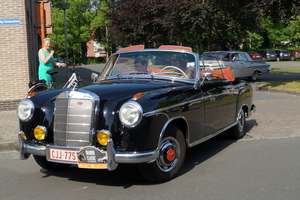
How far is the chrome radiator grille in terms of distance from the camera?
4535 mm

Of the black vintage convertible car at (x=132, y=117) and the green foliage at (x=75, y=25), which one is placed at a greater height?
the green foliage at (x=75, y=25)

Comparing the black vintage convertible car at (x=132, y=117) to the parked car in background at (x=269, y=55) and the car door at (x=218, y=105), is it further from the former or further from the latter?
the parked car in background at (x=269, y=55)

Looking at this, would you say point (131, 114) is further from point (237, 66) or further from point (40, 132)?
point (237, 66)

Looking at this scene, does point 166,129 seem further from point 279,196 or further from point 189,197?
point 279,196

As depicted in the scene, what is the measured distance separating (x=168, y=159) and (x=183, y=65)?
165 cm

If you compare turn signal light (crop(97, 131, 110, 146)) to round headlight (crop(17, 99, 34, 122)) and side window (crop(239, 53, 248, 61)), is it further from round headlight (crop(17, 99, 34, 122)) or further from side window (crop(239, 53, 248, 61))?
side window (crop(239, 53, 248, 61))

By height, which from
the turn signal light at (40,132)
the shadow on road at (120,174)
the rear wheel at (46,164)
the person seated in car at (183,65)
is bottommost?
the shadow on road at (120,174)

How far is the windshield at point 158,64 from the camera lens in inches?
229

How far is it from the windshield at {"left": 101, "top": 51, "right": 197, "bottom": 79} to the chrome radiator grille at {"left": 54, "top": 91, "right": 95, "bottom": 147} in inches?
57.0

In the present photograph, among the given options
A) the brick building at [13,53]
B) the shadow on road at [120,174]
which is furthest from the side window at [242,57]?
the shadow on road at [120,174]

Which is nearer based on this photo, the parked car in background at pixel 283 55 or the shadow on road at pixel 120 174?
the shadow on road at pixel 120 174

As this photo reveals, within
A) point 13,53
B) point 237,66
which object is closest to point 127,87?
point 13,53

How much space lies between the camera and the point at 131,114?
171 inches

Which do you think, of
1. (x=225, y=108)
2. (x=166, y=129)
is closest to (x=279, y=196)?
(x=166, y=129)
